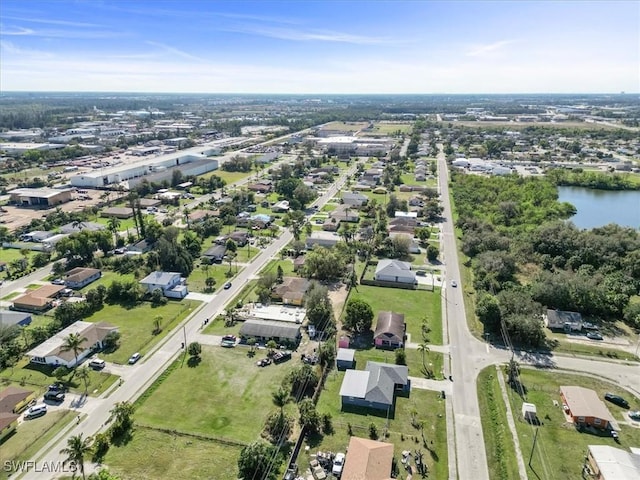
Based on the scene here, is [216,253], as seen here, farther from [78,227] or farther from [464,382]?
[464,382]

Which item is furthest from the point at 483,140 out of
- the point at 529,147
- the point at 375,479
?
the point at 375,479

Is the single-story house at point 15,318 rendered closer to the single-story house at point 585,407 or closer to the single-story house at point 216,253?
the single-story house at point 216,253

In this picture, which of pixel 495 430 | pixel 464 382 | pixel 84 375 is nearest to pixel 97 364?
pixel 84 375

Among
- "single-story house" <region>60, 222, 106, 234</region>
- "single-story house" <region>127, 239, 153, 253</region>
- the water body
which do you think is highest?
"single-story house" <region>60, 222, 106, 234</region>

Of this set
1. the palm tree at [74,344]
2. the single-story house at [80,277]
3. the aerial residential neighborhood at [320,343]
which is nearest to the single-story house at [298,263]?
the aerial residential neighborhood at [320,343]

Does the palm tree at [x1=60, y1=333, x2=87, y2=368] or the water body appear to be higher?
the palm tree at [x1=60, y1=333, x2=87, y2=368]

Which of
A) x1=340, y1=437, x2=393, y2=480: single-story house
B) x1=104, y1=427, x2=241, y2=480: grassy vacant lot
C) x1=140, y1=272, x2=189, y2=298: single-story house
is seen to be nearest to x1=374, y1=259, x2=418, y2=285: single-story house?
x1=140, y1=272, x2=189, y2=298: single-story house

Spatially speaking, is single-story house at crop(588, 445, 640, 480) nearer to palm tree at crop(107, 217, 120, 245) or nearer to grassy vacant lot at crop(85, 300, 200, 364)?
grassy vacant lot at crop(85, 300, 200, 364)
